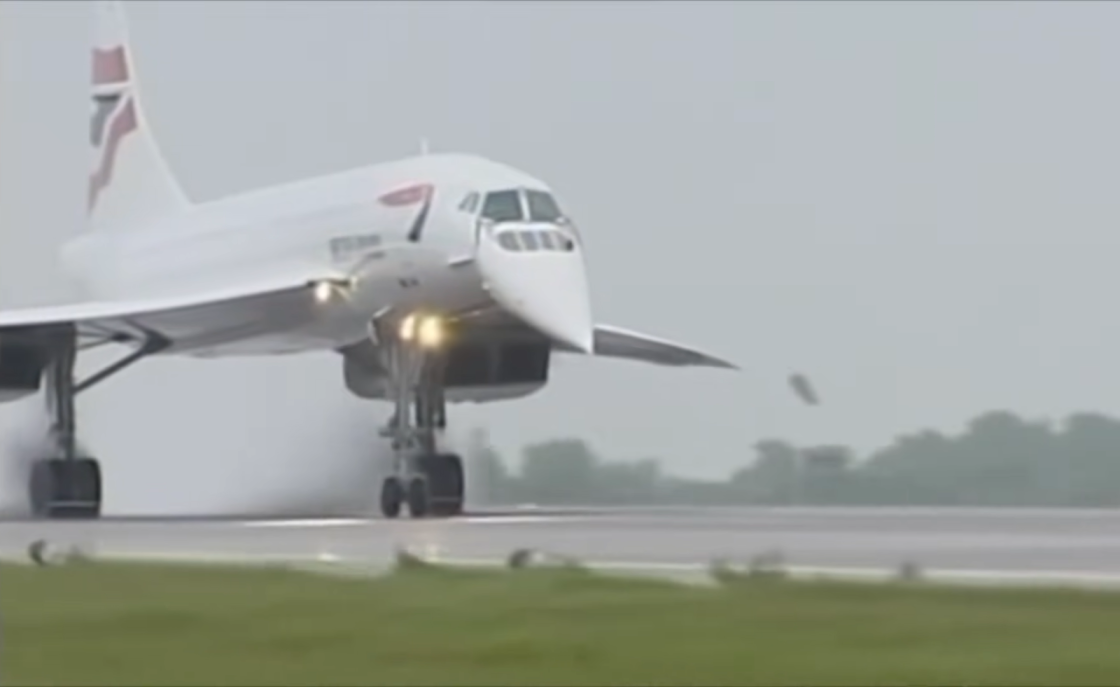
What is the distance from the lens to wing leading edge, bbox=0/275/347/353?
37188 mm

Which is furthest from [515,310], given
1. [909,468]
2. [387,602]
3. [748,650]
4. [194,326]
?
[748,650]

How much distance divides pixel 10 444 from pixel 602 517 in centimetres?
1122

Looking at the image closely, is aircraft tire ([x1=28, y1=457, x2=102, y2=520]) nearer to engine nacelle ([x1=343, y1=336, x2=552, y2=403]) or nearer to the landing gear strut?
the landing gear strut

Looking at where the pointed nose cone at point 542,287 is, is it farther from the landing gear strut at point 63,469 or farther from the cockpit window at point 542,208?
the landing gear strut at point 63,469

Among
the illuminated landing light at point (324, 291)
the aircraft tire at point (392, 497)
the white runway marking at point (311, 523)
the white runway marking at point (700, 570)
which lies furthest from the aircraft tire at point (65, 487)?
the white runway marking at point (700, 570)

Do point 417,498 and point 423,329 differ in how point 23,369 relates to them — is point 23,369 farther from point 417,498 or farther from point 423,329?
point 417,498

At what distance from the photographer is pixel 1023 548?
21.1 meters

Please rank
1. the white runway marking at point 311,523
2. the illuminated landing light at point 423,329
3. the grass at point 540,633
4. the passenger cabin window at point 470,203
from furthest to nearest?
1. the illuminated landing light at point 423,329
2. the passenger cabin window at point 470,203
3. the white runway marking at point 311,523
4. the grass at point 540,633

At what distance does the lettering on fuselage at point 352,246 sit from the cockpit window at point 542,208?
76.6 inches

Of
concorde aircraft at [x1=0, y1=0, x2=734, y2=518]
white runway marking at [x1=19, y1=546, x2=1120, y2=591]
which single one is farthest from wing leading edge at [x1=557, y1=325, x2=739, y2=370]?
white runway marking at [x1=19, y1=546, x2=1120, y2=591]

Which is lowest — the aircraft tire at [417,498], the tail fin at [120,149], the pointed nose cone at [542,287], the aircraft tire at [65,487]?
the aircraft tire at [417,498]

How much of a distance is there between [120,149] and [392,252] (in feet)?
60.7

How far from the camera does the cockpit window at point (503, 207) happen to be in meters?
34.3

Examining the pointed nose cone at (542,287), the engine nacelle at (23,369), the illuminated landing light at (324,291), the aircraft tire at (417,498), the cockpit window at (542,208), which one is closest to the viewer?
the pointed nose cone at (542,287)
